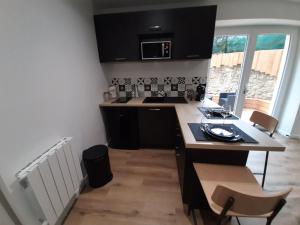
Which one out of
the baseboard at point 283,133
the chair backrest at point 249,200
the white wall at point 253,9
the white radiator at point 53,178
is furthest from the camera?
the baseboard at point 283,133

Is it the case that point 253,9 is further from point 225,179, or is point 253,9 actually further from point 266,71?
point 225,179

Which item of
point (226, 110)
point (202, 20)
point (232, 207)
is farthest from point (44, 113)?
point (202, 20)

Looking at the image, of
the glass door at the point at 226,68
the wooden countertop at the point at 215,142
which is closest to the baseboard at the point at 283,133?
the glass door at the point at 226,68

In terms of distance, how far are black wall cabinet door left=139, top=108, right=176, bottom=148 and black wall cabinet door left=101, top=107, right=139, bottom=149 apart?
4.7 inches

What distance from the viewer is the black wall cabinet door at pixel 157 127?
2.40 metres

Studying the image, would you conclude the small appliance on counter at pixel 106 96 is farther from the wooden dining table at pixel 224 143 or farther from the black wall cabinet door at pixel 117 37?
the wooden dining table at pixel 224 143

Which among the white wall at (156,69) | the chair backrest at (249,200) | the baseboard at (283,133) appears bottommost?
the baseboard at (283,133)

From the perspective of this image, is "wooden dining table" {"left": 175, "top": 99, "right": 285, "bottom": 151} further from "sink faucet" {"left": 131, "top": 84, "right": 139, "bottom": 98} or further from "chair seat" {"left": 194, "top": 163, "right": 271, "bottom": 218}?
"sink faucet" {"left": 131, "top": 84, "right": 139, "bottom": 98}

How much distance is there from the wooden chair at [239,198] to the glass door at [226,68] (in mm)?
1719

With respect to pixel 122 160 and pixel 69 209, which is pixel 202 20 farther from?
pixel 69 209

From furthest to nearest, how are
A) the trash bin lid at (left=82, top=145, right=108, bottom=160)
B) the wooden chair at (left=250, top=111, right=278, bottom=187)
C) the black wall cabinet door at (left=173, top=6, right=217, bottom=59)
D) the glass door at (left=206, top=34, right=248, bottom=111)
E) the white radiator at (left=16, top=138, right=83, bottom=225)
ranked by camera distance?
the glass door at (left=206, top=34, right=248, bottom=111) → the black wall cabinet door at (left=173, top=6, right=217, bottom=59) → the trash bin lid at (left=82, top=145, right=108, bottom=160) → the wooden chair at (left=250, top=111, right=278, bottom=187) → the white radiator at (left=16, top=138, right=83, bottom=225)

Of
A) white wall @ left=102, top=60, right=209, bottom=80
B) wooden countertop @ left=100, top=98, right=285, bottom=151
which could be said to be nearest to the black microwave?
white wall @ left=102, top=60, right=209, bottom=80

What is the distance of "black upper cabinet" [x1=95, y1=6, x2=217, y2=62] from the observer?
2.12 metres

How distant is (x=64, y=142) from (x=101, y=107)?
1.14 m
